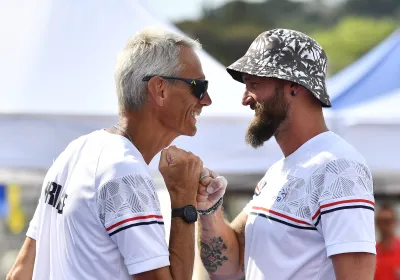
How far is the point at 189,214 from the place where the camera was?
2775mm

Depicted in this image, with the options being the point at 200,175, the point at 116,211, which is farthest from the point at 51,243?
the point at 200,175

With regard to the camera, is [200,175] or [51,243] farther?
[200,175]

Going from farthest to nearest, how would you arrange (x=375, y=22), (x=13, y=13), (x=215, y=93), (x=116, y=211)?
(x=375, y=22) → (x=13, y=13) → (x=215, y=93) → (x=116, y=211)

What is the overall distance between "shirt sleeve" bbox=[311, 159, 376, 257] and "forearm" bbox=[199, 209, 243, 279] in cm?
63

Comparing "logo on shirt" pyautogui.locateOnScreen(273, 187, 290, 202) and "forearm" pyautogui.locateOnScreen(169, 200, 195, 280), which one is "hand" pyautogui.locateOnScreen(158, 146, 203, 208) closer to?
"forearm" pyautogui.locateOnScreen(169, 200, 195, 280)

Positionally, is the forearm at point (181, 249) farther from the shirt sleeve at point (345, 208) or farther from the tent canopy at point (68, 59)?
the tent canopy at point (68, 59)

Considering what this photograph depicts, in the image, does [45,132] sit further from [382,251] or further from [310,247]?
[382,251]

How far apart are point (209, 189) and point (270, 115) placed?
37 centimetres

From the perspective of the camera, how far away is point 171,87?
9.59 feet

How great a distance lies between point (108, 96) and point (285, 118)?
2167mm

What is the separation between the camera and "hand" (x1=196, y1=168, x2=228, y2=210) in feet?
10.5

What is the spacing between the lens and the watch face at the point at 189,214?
2.77 meters

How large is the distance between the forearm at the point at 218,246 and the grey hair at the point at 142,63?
2.43 ft

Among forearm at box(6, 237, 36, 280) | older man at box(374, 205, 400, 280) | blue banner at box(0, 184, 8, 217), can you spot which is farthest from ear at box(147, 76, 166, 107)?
blue banner at box(0, 184, 8, 217)
